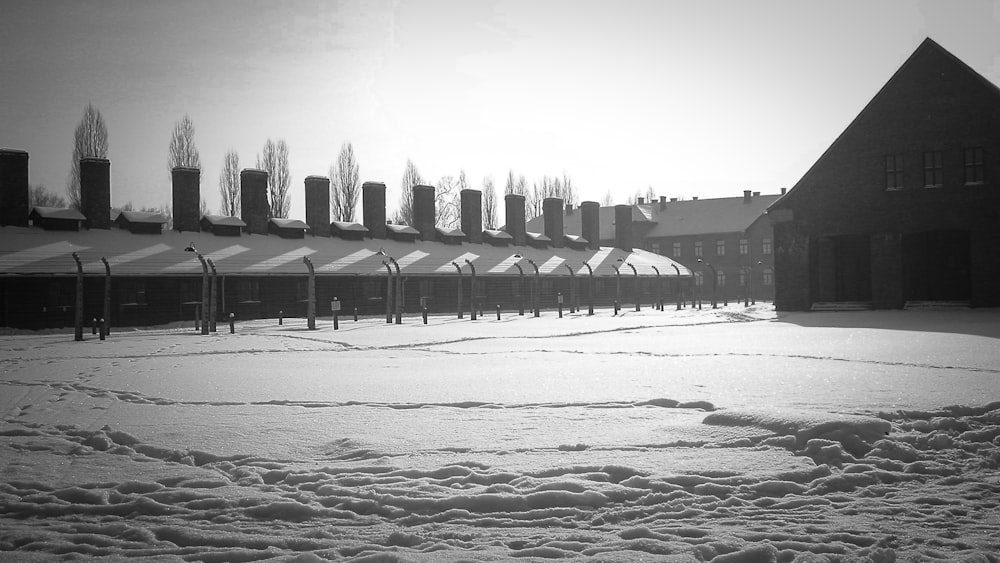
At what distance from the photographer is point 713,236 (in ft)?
265

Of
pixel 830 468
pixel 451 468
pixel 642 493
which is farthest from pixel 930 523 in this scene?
pixel 451 468

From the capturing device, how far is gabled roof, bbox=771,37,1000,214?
102 feet

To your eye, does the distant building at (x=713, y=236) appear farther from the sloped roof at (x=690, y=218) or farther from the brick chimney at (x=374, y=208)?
the brick chimney at (x=374, y=208)

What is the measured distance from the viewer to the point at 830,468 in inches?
230

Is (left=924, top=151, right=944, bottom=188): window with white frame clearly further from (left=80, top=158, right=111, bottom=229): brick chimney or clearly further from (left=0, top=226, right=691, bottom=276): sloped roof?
(left=80, top=158, right=111, bottom=229): brick chimney

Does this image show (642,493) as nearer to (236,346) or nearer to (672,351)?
(672,351)

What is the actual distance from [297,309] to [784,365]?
99.9ft

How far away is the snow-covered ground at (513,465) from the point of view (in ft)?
14.5

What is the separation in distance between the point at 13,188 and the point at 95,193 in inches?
142

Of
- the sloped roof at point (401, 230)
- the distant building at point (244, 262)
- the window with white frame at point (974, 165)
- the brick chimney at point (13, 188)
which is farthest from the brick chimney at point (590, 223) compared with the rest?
the brick chimney at point (13, 188)

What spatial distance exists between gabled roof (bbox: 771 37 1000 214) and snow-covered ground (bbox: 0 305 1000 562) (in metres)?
23.8

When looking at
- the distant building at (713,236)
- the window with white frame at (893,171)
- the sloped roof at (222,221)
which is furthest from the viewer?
the distant building at (713,236)

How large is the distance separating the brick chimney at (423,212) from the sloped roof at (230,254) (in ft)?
3.60

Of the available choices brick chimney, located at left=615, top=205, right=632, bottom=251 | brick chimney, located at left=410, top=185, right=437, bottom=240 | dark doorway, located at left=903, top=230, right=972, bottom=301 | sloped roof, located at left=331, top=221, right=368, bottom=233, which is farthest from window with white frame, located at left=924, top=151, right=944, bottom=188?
brick chimney, located at left=615, top=205, right=632, bottom=251
